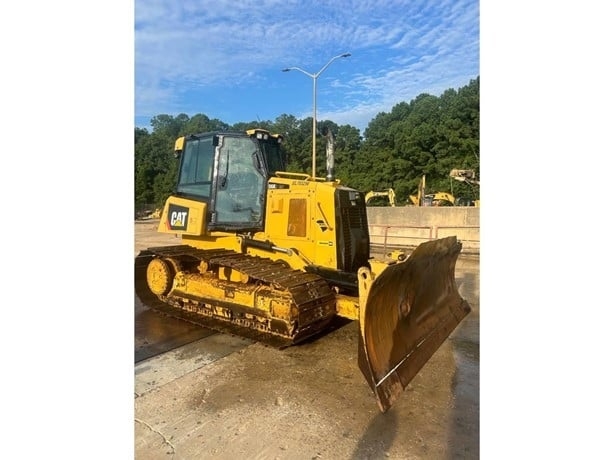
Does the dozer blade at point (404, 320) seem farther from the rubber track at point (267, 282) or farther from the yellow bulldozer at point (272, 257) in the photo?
the rubber track at point (267, 282)

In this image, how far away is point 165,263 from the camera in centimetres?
444

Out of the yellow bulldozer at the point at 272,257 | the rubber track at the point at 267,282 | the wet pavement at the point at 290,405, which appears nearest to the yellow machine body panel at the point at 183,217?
the yellow bulldozer at the point at 272,257

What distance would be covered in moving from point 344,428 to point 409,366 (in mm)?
682

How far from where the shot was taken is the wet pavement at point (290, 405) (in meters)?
1.92

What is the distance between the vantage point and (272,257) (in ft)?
12.8

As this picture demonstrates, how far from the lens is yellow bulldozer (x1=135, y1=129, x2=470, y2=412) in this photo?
317 cm

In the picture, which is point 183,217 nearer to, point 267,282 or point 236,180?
point 236,180

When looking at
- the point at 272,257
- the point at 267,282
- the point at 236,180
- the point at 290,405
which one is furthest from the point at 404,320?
the point at 236,180

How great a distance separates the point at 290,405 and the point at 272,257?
69.6 inches

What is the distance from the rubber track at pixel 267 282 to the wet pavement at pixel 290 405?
0.13m
